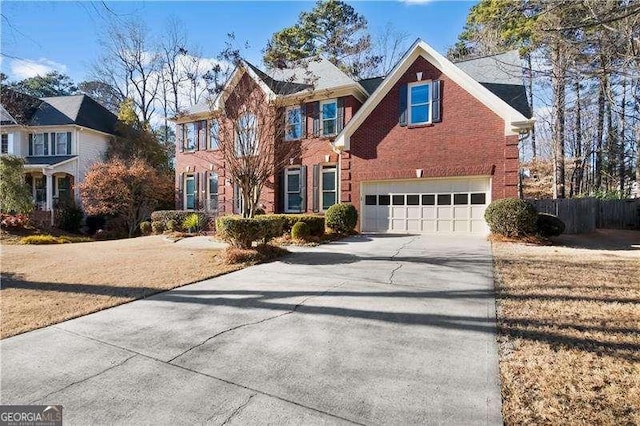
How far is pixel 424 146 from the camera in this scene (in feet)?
48.5

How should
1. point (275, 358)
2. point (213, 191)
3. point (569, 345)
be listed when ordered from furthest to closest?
point (213, 191) → point (569, 345) → point (275, 358)

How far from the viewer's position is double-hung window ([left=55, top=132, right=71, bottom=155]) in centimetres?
2436

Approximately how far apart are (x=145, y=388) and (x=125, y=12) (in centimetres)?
616

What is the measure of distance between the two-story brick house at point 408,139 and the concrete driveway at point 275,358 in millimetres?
7924

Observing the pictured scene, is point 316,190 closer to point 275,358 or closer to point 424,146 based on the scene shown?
point 424,146

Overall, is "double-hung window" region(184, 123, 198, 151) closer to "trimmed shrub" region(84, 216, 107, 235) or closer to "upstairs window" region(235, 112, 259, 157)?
"trimmed shrub" region(84, 216, 107, 235)

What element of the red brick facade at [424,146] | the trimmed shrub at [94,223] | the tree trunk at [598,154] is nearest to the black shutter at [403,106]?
the red brick facade at [424,146]

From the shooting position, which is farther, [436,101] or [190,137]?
[190,137]

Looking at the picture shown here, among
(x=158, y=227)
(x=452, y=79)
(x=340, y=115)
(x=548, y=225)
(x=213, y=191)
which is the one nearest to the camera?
(x=548, y=225)

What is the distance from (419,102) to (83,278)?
44.1 feet

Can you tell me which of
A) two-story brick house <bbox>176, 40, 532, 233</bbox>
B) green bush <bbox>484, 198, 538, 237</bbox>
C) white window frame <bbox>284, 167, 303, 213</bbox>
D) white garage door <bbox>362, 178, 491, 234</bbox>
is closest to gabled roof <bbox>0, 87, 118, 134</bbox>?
two-story brick house <bbox>176, 40, 532, 233</bbox>

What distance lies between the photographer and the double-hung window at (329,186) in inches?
679

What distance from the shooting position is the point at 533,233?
480 inches

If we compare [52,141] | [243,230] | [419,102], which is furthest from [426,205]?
[52,141]
